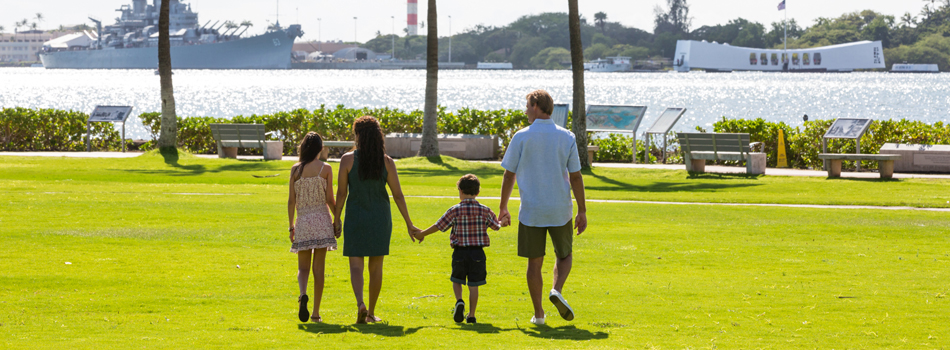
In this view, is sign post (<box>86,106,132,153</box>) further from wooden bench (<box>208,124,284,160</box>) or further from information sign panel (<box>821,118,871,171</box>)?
information sign panel (<box>821,118,871,171</box>)

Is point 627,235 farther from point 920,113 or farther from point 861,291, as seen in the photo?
point 920,113

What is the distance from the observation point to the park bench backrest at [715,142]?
19.0 metres

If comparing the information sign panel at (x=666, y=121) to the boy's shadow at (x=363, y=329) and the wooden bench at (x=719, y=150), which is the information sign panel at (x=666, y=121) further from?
the boy's shadow at (x=363, y=329)

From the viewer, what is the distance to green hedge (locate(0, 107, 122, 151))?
2589 centimetres

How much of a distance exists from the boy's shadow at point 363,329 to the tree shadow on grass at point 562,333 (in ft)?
2.46

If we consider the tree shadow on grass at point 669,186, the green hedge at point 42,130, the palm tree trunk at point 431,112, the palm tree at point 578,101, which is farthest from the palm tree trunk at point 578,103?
the green hedge at point 42,130

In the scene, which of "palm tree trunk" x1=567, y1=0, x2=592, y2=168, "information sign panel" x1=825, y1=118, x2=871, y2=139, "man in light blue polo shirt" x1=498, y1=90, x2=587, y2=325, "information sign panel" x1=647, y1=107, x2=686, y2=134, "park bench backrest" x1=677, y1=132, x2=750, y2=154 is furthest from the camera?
"information sign panel" x1=647, y1=107, x2=686, y2=134

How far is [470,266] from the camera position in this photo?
6355 mm

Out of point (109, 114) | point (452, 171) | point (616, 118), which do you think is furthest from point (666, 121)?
point (109, 114)

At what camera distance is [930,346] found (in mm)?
5598

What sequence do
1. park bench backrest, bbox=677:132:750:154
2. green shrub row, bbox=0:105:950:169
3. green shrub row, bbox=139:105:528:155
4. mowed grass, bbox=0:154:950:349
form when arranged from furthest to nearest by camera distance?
1. green shrub row, bbox=139:105:528:155
2. green shrub row, bbox=0:105:950:169
3. park bench backrest, bbox=677:132:750:154
4. mowed grass, bbox=0:154:950:349

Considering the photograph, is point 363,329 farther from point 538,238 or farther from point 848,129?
point 848,129

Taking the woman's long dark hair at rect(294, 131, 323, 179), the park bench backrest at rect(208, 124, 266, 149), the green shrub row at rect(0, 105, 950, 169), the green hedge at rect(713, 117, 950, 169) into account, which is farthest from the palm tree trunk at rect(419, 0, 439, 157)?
the woman's long dark hair at rect(294, 131, 323, 179)

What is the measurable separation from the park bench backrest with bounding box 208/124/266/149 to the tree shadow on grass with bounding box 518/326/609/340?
57.3ft
